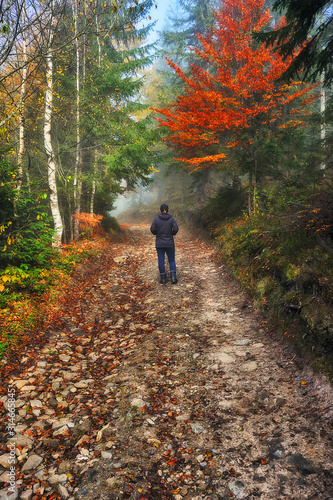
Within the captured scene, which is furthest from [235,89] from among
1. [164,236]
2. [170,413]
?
[170,413]

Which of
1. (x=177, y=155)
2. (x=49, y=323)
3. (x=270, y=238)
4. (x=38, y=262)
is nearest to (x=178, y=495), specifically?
(x=49, y=323)

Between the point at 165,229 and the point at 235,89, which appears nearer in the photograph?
the point at 165,229

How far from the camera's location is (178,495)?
2.55 m

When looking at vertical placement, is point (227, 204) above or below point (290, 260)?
above

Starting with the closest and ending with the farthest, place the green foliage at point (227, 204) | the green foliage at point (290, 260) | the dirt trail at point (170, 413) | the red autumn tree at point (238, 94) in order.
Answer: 1. the dirt trail at point (170, 413)
2. the green foliage at point (290, 260)
3. the red autumn tree at point (238, 94)
4. the green foliage at point (227, 204)

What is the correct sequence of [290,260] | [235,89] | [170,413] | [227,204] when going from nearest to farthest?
[170,413], [290,260], [235,89], [227,204]

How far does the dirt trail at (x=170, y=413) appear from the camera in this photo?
263cm

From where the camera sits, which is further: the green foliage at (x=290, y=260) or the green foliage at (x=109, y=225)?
the green foliage at (x=109, y=225)

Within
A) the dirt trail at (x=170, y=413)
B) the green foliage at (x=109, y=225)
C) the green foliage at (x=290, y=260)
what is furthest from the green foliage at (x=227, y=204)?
the dirt trail at (x=170, y=413)

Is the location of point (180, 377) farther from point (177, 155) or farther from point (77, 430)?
point (177, 155)

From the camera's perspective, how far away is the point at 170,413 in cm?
358

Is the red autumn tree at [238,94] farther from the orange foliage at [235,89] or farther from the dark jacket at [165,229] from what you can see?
the dark jacket at [165,229]

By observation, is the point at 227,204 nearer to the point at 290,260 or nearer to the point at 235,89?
the point at 235,89

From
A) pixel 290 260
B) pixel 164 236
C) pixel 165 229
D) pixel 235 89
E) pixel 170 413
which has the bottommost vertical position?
pixel 170 413
